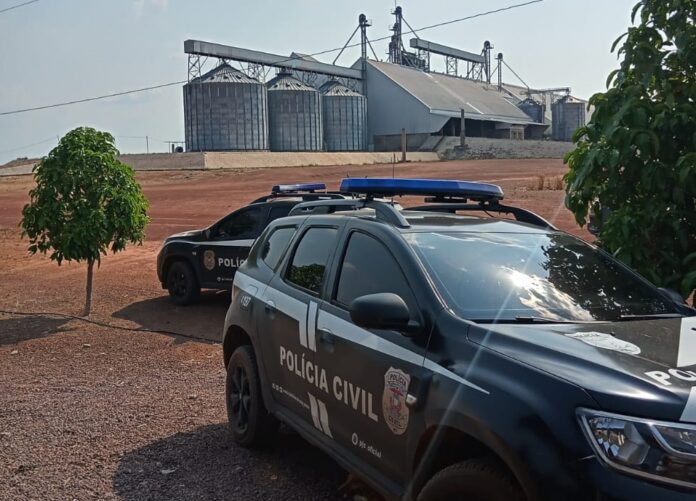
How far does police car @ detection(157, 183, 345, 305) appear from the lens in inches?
451

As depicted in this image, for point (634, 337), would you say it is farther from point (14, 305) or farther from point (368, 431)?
point (14, 305)

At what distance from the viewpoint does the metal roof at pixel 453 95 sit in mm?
81500

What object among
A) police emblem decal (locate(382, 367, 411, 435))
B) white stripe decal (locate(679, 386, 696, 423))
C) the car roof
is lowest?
police emblem decal (locate(382, 367, 411, 435))

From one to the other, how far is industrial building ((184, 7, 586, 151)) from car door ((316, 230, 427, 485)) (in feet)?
184

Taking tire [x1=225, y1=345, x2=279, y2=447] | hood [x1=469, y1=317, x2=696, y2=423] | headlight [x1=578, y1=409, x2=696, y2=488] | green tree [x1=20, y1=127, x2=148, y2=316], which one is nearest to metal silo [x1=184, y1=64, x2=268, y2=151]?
green tree [x1=20, y1=127, x2=148, y2=316]

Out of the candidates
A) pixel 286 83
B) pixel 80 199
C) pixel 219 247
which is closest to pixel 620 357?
pixel 219 247

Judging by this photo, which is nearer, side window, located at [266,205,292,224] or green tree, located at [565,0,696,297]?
green tree, located at [565,0,696,297]

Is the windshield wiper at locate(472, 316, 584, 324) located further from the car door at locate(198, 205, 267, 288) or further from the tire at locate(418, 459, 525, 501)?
the car door at locate(198, 205, 267, 288)

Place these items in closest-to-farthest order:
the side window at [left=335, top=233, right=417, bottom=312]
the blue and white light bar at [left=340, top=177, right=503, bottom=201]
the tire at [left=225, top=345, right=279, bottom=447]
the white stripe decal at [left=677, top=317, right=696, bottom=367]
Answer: the white stripe decal at [left=677, top=317, right=696, bottom=367], the side window at [left=335, top=233, right=417, bottom=312], the blue and white light bar at [left=340, top=177, right=503, bottom=201], the tire at [left=225, top=345, right=279, bottom=447]

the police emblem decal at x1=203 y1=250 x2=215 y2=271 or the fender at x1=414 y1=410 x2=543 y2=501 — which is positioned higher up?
the fender at x1=414 y1=410 x2=543 y2=501

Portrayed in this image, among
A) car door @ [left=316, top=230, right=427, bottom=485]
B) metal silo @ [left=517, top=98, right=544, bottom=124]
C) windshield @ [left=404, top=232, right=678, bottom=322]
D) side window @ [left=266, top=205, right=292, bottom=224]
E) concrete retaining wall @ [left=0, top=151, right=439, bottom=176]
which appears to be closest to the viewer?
car door @ [left=316, top=230, right=427, bottom=485]

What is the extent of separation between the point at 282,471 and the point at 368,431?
1463mm

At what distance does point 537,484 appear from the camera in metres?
2.59

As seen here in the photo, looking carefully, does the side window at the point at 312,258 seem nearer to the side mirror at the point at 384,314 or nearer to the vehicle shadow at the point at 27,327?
the side mirror at the point at 384,314
